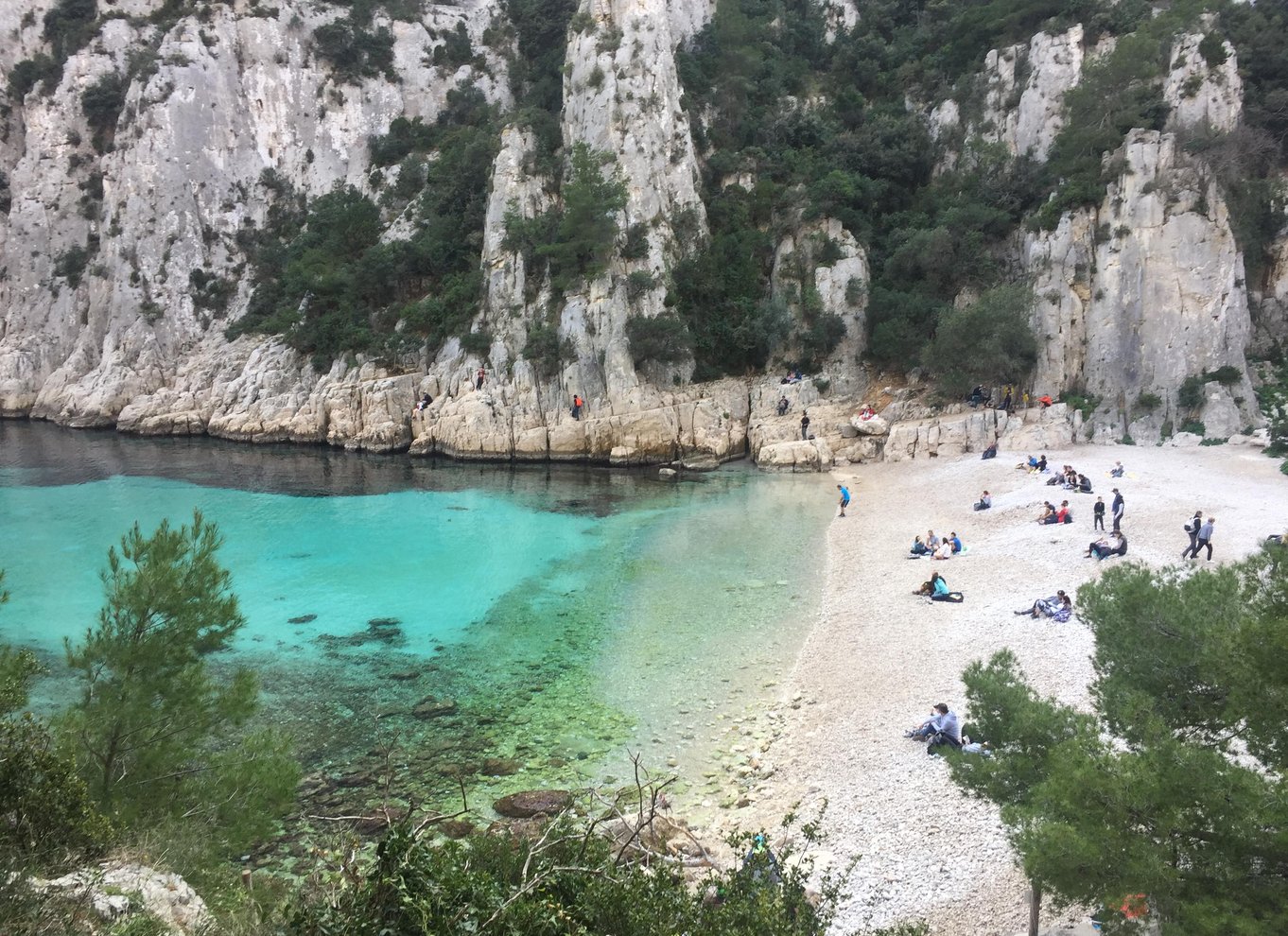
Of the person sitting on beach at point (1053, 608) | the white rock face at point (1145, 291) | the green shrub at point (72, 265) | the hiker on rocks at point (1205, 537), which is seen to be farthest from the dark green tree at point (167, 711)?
the green shrub at point (72, 265)

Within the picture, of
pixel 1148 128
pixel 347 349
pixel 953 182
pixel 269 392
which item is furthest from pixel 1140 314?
pixel 269 392

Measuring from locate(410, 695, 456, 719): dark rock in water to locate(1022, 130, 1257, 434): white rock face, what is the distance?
103 feet

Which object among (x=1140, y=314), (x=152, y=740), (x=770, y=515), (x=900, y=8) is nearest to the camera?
(x=152, y=740)

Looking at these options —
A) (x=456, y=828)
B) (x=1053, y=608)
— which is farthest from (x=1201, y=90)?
(x=456, y=828)

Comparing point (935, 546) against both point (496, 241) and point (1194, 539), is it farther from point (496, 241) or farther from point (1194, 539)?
point (496, 241)

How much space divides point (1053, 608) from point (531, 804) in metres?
12.0

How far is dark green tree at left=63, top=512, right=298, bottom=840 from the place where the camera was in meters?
7.94

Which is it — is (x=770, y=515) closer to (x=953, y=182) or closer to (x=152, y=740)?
(x=152, y=740)

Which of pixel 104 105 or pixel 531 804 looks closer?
pixel 531 804

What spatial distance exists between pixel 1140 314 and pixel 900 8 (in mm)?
32193

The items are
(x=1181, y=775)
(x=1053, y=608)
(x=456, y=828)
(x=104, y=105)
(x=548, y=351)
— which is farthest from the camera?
(x=104, y=105)

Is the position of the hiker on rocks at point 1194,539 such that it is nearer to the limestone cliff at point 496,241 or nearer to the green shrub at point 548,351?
the limestone cliff at point 496,241

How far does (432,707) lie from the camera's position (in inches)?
573

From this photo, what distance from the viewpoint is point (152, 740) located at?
823cm
